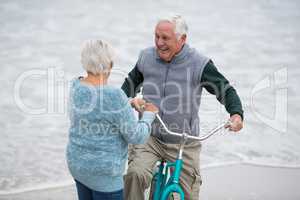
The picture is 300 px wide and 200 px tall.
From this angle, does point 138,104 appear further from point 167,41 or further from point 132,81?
point 132,81

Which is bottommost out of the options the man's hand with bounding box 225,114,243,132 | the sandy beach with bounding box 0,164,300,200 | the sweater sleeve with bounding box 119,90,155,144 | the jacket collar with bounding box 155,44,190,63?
the sandy beach with bounding box 0,164,300,200

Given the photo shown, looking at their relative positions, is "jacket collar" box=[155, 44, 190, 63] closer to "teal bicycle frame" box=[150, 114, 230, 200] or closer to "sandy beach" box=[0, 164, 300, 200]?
"teal bicycle frame" box=[150, 114, 230, 200]

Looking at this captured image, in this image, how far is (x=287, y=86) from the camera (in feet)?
29.6

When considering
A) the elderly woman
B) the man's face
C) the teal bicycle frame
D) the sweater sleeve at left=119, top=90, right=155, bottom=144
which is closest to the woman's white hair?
the elderly woman

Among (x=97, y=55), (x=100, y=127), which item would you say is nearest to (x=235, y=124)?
(x=100, y=127)

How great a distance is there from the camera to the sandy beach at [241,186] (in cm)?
483

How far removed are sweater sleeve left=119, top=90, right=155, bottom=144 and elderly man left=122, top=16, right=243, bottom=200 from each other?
566mm

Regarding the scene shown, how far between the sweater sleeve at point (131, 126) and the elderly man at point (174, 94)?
0.57m

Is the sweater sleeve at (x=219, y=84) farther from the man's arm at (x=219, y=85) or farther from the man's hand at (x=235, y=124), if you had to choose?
the man's hand at (x=235, y=124)

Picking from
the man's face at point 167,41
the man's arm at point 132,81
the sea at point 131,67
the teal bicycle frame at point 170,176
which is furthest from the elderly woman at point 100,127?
the sea at point 131,67

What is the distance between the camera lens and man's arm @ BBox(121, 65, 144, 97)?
367 cm

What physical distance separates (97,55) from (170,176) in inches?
42.5

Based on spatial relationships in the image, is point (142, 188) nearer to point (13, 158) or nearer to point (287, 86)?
point (13, 158)

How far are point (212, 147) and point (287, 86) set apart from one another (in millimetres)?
3216
